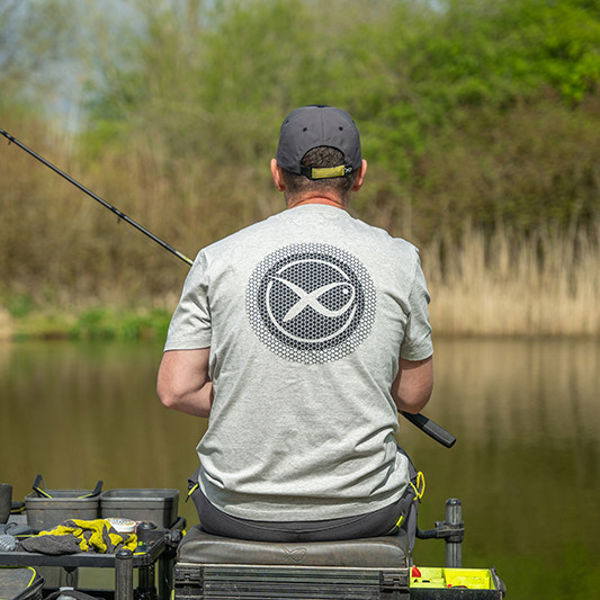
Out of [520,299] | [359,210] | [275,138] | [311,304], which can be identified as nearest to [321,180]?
[311,304]

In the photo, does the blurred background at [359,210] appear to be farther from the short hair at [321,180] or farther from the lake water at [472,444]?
the short hair at [321,180]

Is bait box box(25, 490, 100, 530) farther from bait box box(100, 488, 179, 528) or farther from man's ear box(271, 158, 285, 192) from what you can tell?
man's ear box(271, 158, 285, 192)

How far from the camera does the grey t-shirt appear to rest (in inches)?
85.8

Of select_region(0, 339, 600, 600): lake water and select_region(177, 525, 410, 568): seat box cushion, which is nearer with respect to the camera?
select_region(177, 525, 410, 568): seat box cushion

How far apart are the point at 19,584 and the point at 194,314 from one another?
72 centimetres

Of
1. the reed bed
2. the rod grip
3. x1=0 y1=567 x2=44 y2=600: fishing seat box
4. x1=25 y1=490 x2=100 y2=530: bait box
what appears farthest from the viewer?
the reed bed

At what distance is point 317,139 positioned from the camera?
7.68 feet

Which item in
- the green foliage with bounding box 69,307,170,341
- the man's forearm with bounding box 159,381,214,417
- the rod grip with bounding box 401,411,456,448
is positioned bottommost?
the rod grip with bounding box 401,411,456,448

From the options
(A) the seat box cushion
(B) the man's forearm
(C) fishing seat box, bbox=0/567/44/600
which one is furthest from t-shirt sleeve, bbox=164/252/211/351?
(C) fishing seat box, bbox=0/567/44/600

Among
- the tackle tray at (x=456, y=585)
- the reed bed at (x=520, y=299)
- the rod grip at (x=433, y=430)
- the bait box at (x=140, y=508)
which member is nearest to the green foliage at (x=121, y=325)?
the reed bed at (x=520, y=299)

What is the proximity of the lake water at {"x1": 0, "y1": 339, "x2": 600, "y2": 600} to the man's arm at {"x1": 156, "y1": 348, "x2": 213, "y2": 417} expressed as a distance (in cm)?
217

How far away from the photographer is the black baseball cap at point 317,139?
2.34m

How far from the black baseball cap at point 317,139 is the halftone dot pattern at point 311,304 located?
233mm

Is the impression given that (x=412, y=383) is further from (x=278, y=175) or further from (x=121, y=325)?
(x=121, y=325)
